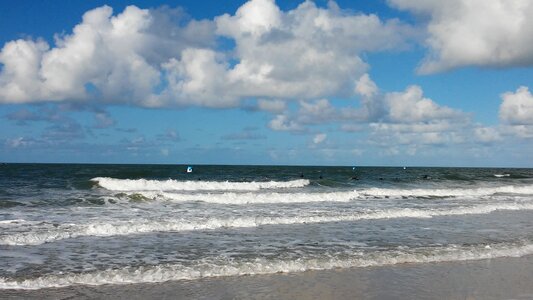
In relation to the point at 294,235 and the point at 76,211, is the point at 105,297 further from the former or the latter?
the point at 76,211

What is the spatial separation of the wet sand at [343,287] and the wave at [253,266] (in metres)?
0.41

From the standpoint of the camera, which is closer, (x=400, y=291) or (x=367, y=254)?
(x=400, y=291)

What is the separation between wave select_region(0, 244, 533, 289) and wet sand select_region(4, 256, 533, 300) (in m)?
0.41

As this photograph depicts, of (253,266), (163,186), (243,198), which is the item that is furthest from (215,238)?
(163,186)

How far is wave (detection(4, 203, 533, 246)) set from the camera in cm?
1411

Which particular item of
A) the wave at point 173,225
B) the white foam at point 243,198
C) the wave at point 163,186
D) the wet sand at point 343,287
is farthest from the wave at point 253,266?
the wave at point 163,186

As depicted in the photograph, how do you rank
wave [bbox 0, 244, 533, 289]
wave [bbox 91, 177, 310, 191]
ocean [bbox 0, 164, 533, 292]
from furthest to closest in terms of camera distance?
wave [bbox 91, 177, 310, 191] → ocean [bbox 0, 164, 533, 292] → wave [bbox 0, 244, 533, 289]

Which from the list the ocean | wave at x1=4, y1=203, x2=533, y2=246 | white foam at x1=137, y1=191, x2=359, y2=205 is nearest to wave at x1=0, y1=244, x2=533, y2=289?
the ocean

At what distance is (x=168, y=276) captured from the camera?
9969 mm

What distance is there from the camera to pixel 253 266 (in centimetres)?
1082

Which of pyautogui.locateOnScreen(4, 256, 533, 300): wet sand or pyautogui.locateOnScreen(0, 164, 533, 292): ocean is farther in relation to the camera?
pyautogui.locateOnScreen(0, 164, 533, 292): ocean

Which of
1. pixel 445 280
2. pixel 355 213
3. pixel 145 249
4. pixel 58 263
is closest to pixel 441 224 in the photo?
pixel 355 213

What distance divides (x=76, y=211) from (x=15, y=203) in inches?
189

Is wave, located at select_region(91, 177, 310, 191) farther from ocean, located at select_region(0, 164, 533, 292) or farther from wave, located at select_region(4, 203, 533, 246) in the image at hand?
wave, located at select_region(4, 203, 533, 246)
